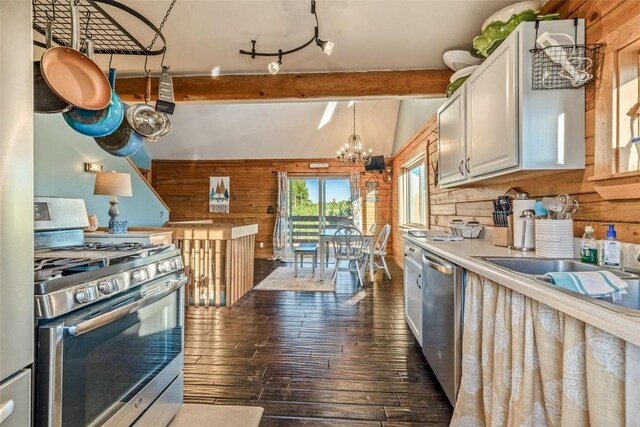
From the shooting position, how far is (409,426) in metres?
1.70

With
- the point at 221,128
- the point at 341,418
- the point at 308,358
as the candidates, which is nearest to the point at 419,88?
the point at 308,358

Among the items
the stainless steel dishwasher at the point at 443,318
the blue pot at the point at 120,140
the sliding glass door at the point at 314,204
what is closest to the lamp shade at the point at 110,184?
the blue pot at the point at 120,140

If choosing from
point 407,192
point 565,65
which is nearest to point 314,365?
point 565,65

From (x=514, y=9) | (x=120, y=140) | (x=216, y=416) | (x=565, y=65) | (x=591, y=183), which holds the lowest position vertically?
(x=216, y=416)

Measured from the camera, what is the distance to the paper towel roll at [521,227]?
188cm

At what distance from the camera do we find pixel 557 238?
165 centimetres

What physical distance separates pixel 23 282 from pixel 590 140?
7.40 ft

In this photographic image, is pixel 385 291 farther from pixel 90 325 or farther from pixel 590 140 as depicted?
pixel 90 325

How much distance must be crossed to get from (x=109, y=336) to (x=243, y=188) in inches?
273

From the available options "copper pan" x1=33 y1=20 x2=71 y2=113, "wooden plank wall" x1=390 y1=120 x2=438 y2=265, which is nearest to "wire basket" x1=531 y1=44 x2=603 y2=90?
"copper pan" x1=33 y1=20 x2=71 y2=113

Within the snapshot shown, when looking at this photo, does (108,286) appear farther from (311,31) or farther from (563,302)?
(311,31)

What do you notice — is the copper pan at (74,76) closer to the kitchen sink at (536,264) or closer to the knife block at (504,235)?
the kitchen sink at (536,264)

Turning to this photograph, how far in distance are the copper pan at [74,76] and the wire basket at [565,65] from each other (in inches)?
79.6

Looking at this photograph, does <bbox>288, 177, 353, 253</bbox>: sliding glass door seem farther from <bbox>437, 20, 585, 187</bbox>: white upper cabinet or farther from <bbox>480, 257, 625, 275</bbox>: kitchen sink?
<bbox>480, 257, 625, 275</bbox>: kitchen sink
